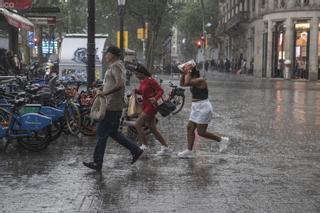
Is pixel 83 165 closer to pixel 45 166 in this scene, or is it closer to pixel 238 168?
pixel 45 166

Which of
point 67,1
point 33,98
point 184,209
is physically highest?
point 67,1

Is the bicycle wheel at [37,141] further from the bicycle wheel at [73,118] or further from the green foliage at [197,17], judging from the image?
the green foliage at [197,17]

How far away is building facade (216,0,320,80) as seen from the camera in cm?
4662

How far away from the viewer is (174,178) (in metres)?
8.45

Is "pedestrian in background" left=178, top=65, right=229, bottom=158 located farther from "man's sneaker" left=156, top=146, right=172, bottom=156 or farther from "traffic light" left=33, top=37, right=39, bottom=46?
"traffic light" left=33, top=37, right=39, bottom=46

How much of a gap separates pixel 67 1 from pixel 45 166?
188ft

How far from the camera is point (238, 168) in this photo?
9.30 meters

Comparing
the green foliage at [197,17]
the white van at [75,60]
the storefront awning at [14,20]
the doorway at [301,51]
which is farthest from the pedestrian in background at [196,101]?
A: the green foliage at [197,17]

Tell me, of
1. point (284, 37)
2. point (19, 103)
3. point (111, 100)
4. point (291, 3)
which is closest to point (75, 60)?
point (19, 103)

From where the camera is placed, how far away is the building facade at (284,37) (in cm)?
4662

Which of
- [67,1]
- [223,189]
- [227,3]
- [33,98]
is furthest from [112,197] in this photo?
[227,3]

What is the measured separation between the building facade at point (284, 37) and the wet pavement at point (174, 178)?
3505cm

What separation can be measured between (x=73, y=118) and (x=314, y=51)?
122ft

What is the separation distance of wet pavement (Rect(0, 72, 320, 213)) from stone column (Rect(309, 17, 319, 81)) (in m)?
34.5
